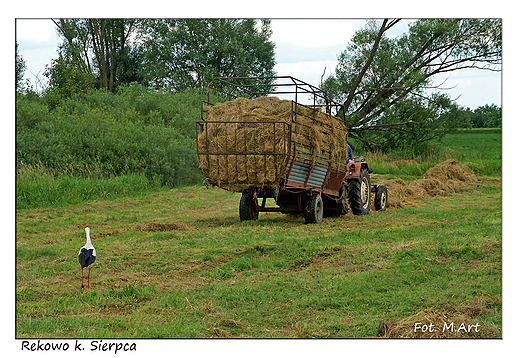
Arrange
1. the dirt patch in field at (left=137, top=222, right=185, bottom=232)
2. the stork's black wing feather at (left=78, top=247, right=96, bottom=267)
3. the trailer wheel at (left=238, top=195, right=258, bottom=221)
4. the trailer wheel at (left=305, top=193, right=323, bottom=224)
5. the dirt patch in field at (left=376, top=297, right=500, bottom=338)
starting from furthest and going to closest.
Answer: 1. the trailer wheel at (left=238, top=195, right=258, bottom=221)
2. the trailer wheel at (left=305, top=193, right=323, bottom=224)
3. the dirt patch in field at (left=137, top=222, right=185, bottom=232)
4. the stork's black wing feather at (left=78, top=247, right=96, bottom=267)
5. the dirt patch in field at (left=376, top=297, right=500, bottom=338)

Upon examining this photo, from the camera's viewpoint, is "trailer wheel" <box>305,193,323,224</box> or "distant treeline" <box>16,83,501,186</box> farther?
"distant treeline" <box>16,83,501,186</box>

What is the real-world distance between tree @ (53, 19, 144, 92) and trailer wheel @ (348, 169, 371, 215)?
31.3 meters

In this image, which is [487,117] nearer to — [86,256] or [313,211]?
[313,211]

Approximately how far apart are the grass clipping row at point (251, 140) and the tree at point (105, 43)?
105 ft

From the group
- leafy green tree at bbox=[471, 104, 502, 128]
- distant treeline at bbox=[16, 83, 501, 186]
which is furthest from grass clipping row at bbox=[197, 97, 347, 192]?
leafy green tree at bbox=[471, 104, 502, 128]

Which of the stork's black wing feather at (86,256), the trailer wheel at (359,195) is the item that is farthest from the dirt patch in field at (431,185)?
the stork's black wing feather at (86,256)

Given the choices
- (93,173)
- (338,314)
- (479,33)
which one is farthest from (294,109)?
(479,33)

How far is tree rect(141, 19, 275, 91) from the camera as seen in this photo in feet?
133

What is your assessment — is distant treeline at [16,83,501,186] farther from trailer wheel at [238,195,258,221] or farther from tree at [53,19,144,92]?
tree at [53,19,144,92]

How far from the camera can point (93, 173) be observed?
19.9 m

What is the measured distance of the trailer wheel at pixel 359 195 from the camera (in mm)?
14602

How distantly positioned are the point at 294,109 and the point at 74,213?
23.4 ft

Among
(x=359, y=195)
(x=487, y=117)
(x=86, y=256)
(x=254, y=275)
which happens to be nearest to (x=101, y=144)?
(x=359, y=195)

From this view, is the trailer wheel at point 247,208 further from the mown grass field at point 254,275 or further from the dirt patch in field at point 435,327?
the dirt patch in field at point 435,327
